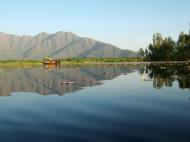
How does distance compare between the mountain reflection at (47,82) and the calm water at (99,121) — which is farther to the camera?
the mountain reflection at (47,82)

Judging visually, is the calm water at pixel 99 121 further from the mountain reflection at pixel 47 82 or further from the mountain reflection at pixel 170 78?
the mountain reflection at pixel 170 78

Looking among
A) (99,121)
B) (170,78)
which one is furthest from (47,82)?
(99,121)

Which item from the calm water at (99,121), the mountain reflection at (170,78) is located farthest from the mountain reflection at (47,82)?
the calm water at (99,121)

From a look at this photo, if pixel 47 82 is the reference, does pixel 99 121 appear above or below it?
below

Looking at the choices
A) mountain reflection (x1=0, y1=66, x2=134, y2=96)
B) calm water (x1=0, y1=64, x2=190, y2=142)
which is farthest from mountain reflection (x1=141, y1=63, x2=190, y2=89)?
calm water (x1=0, y1=64, x2=190, y2=142)

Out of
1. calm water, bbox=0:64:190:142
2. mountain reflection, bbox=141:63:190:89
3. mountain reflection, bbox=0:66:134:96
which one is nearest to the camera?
calm water, bbox=0:64:190:142

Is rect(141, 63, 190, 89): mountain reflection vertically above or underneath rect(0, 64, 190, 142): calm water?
above

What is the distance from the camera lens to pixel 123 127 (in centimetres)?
3111

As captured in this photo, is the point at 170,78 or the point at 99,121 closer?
the point at 99,121

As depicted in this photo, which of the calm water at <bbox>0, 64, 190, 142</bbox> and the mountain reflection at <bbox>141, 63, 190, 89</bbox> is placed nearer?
the calm water at <bbox>0, 64, 190, 142</bbox>

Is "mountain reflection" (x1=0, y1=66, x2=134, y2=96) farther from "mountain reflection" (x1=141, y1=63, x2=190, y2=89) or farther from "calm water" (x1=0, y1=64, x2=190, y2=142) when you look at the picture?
"calm water" (x1=0, y1=64, x2=190, y2=142)

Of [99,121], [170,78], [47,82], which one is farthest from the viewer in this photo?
[47,82]

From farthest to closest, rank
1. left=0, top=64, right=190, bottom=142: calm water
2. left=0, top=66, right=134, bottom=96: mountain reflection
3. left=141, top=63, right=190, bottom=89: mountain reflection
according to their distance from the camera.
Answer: left=141, top=63, right=190, bottom=89: mountain reflection
left=0, top=66, right=134, bottom=96: mountain reflection
left=0, top=64, right=190, bottom=142: calm water

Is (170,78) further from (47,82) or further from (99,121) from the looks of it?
(99,121)
